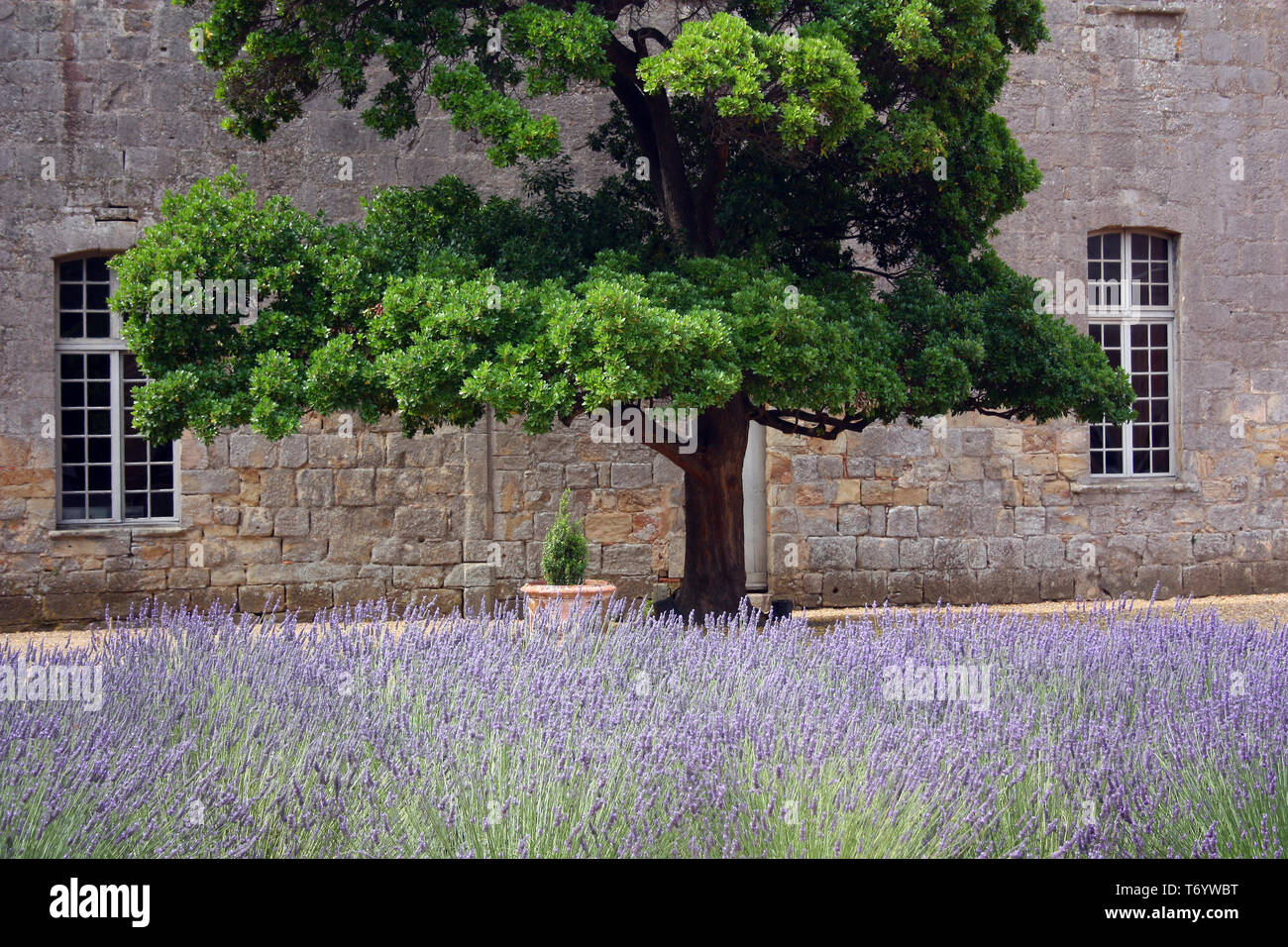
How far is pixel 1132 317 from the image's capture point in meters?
10.8

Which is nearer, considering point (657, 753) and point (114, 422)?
point (657, 753)

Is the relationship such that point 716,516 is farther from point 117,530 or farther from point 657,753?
point 117,530

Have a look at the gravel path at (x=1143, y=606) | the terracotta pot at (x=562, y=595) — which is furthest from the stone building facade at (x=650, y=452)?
the terracotta pot at (x=562, y=595)

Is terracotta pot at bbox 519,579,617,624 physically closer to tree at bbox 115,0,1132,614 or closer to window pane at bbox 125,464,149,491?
tree at bbox 115,0,1132,614

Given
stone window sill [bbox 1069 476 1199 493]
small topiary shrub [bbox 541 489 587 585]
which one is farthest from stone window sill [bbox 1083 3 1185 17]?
small topiary shrub [bbox 541 489 587 585]

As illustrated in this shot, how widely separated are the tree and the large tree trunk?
2 centimetres

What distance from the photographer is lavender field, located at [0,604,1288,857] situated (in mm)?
3266

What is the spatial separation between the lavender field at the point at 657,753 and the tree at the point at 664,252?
1510 millimetres

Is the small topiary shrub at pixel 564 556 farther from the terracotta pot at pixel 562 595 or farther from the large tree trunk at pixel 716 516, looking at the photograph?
the large tree trunk at pixel 716 516

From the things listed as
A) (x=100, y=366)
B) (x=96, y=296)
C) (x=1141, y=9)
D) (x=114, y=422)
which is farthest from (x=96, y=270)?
(x=1141, y=9)

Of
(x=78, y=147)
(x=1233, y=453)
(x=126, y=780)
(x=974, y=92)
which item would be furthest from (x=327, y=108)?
(x=1233, y=453)

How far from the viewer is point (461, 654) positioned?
518 centimetres

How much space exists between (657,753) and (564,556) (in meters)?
4.56

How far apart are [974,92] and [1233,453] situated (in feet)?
17.9
